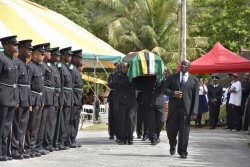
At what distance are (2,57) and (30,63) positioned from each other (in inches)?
46.5

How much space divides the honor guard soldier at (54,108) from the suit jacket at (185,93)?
2.19 metres

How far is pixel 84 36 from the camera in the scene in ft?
71.0

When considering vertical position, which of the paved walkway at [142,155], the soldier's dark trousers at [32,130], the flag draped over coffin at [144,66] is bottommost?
the paved walkway at [142,155]

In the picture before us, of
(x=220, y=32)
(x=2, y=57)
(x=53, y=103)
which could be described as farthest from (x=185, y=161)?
(x=220, y=32)

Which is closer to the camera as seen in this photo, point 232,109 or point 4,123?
point 4,123

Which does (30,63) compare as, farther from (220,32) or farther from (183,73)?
(220,32)

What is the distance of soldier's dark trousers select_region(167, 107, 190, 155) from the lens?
1348 centimetres

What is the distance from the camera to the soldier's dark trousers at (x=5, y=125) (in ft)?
38.9

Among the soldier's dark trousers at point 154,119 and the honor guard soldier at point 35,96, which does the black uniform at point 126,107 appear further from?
the honor guard soldier at point 35,96

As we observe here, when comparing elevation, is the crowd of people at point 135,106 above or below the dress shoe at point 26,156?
above

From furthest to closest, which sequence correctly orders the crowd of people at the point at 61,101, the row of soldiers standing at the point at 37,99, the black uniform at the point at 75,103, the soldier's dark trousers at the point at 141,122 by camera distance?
the soldier's dark trousers at the point at 141,122 < the black uniform at the point at 75,103 < the crowd of people at the point at 61,101 < the row of soldiers standing at the point at 37,99

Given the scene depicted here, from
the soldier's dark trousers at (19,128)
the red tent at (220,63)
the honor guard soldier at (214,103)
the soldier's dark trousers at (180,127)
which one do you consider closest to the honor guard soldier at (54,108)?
the soldier's dark trousers at (19,128)

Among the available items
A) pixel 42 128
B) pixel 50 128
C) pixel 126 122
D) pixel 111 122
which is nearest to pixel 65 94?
pixel 50 128

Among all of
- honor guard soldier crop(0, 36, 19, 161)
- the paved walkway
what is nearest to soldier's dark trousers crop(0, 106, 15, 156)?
honor guard soldier crop(0, 36, 19, 161)
